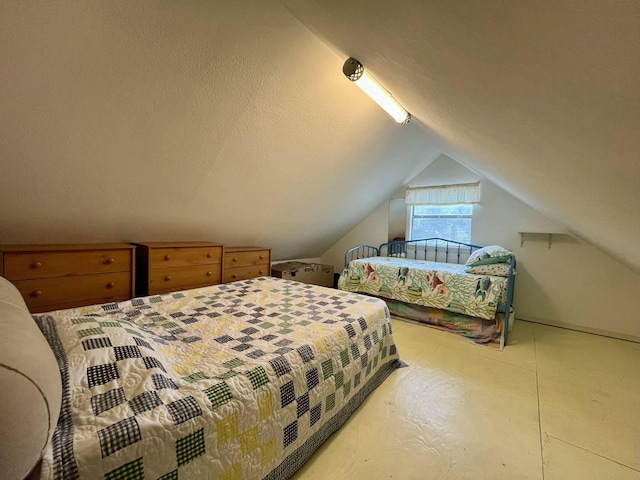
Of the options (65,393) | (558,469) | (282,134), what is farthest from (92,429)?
(282,134)

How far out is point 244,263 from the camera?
3.19m

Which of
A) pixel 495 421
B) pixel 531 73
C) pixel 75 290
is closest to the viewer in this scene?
pixel 531 73

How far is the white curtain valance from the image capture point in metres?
3.59

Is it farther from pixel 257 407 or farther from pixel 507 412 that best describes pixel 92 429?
pixel 507 412

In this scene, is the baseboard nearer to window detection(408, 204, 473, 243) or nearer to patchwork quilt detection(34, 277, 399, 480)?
window detection(408, 204, 473, 243)

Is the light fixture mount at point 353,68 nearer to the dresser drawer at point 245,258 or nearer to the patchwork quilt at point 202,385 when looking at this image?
the patchwork quilt at point 202,385

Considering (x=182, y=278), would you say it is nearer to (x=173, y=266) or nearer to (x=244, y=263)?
(x=173, y=266)

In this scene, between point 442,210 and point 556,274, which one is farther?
point 442,210

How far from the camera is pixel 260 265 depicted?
338cm

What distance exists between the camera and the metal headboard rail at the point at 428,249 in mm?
3768

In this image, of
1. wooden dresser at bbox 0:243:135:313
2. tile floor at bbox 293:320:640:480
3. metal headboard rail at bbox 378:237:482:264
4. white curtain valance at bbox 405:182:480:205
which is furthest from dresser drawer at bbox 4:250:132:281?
white curtain valance at bbox 405:182:480:205

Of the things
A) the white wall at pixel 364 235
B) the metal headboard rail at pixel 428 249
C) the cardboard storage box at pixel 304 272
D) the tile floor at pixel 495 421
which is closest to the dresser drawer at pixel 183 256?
the cardboard storage box at pixel 304 272

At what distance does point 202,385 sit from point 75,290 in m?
1.76

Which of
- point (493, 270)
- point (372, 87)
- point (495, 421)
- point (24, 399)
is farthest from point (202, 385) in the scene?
point (493, 270)
